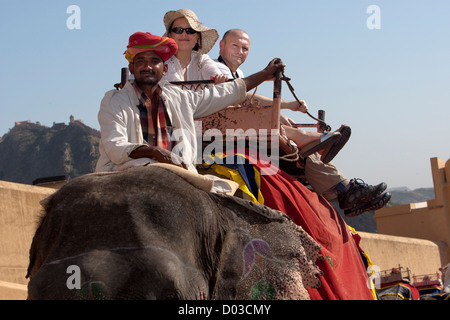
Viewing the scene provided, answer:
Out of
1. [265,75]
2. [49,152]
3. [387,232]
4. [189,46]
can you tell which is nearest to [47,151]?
[49,152]

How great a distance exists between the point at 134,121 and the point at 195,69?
1985 millimetres

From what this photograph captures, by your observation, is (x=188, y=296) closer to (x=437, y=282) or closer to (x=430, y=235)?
(x=437, y=282)

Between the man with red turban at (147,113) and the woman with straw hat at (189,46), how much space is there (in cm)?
145

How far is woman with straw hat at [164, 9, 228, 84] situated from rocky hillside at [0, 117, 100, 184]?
190 feet

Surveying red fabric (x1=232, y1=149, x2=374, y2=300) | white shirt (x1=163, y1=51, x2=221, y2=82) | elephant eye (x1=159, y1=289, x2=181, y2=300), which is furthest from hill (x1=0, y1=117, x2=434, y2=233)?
elephant eye (x1=159, y1=289, x2=181, y2=300)

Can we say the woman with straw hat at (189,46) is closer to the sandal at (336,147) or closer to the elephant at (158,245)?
the sandal at (336,147)

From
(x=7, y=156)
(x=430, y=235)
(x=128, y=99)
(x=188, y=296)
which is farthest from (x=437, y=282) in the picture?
(x=7, y=156)

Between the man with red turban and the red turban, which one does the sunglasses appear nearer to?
the man with red turban

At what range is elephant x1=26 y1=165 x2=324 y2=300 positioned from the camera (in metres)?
2.95

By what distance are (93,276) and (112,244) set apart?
0.18 meters

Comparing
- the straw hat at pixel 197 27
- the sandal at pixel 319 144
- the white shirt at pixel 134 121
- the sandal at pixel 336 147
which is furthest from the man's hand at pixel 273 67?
the straw hat at pixel 197 27

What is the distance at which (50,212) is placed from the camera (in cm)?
334

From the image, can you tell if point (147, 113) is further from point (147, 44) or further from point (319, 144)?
point (319, 144)

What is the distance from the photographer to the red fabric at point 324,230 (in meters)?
4.31
